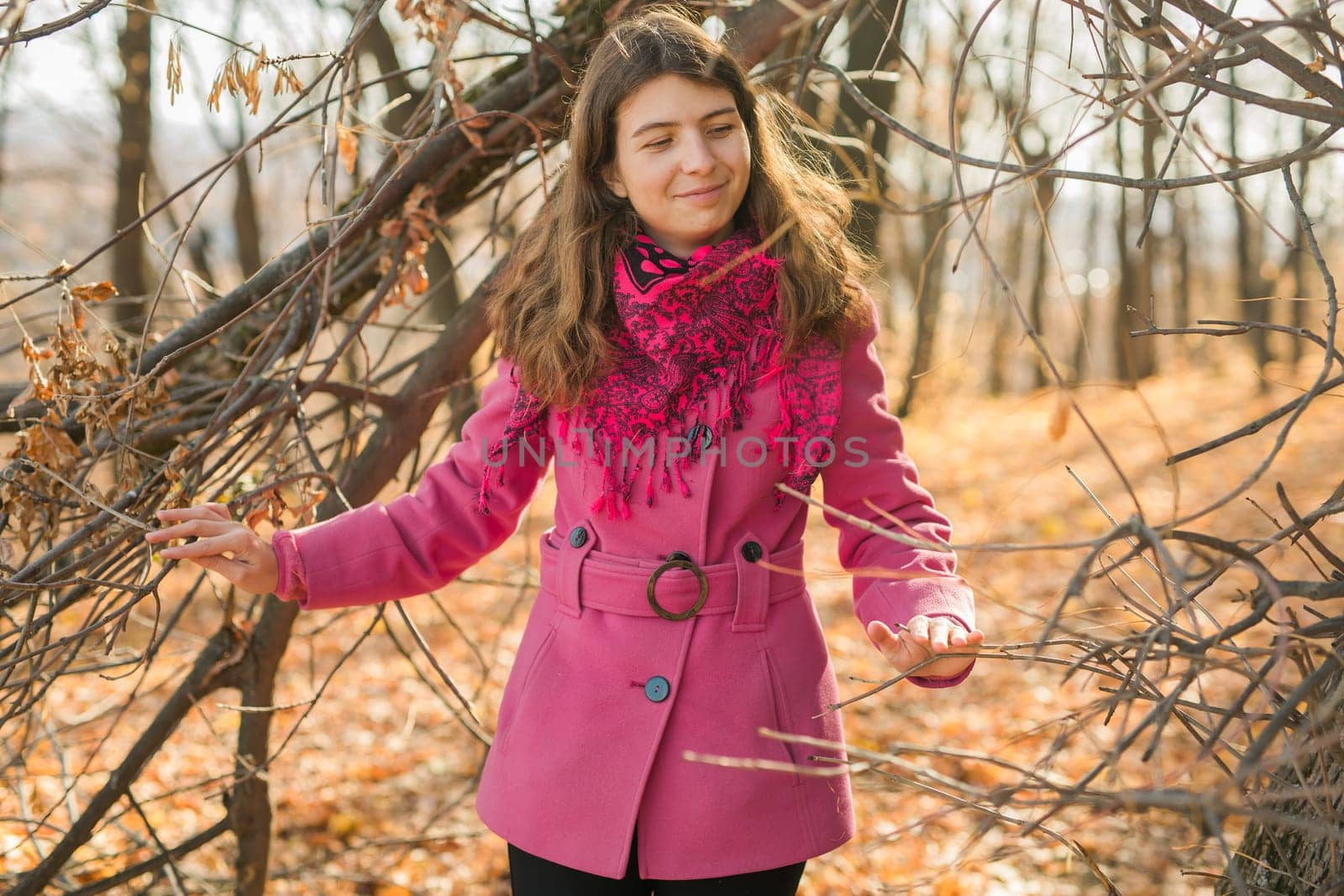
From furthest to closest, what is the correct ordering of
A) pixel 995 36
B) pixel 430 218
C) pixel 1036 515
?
pixel 995 36 → pixel 1036 515 → pixel 430 218

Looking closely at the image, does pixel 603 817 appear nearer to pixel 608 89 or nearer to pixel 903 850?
pixel 608 89

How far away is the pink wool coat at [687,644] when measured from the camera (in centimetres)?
180

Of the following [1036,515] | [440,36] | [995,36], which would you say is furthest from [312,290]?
[995,36]

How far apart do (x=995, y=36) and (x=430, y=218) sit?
479 inches

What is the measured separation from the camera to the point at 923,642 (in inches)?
63.6

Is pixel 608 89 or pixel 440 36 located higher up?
pixel 440 36

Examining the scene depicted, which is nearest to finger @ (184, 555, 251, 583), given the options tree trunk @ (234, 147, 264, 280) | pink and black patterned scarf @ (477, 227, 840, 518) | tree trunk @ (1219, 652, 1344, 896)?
pink and black patterned scarf @ (477, 227, 840, 518)

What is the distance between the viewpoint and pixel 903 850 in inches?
140

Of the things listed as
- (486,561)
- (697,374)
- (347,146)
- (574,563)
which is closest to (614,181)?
(697,374)

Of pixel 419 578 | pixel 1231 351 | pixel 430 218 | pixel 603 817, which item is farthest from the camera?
pixel 1231 351

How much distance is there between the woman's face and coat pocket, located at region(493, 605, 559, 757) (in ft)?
2.44

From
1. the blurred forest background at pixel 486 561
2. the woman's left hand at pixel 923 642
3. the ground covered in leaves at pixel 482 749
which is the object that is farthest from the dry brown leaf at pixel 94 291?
the woman's left hand at pixel 923 642

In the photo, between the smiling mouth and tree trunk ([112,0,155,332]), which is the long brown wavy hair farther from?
tree trunk ([112,0,155,332])

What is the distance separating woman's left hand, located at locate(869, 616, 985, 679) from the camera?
1.62m
